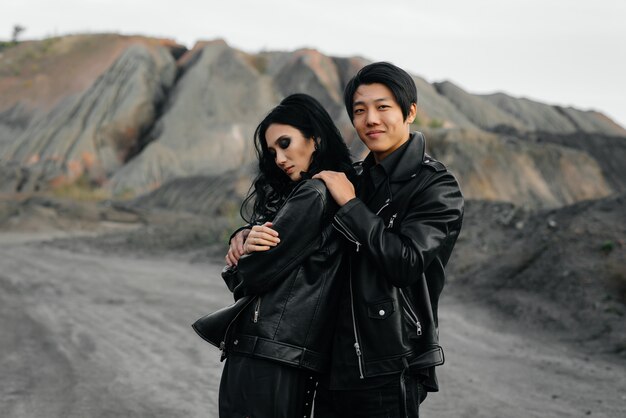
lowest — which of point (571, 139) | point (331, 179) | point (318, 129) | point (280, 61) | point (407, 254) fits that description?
point (407, 254)

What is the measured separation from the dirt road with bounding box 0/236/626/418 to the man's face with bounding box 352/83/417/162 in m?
3.45

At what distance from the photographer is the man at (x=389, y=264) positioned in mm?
2270

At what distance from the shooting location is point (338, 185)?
2.39m

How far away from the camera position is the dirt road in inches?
225

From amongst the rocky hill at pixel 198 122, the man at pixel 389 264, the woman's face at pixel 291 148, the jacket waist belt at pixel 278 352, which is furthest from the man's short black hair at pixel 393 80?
the rocky hill at pixel 198 122

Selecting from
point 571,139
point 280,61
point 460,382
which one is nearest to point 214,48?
point 280,61

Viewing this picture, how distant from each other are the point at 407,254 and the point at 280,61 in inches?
1731

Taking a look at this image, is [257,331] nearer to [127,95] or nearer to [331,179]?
[331,179]

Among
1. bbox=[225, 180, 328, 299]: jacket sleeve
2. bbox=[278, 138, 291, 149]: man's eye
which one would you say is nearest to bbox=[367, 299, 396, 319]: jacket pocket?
bbox=[225, 180, 328, 299]: jacket sleeve

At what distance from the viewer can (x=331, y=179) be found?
2404mm

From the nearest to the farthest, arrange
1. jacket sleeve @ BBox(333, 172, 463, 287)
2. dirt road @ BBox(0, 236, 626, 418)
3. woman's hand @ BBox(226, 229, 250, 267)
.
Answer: jacket sleeve @ BBox(333, 172, 463, 287)
woman's hand @ BBox(226, 229, 250, 267)
dirt road @ BBox(0, 236, 626, 418)

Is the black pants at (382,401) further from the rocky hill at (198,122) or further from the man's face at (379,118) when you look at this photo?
the rocky hill at (198,122)

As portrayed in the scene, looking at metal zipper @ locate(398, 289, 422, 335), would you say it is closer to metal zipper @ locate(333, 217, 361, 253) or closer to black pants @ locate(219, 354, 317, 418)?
metal zipper @ locate(333, 217, 361, 253)

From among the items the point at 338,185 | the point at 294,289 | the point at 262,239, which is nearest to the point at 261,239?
the point at 262,239
